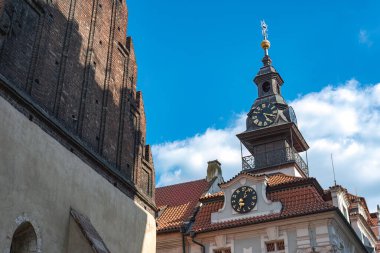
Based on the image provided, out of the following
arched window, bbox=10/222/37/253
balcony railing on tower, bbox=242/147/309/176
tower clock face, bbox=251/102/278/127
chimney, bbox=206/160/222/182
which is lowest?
arched window, bbox=10/222/37/253

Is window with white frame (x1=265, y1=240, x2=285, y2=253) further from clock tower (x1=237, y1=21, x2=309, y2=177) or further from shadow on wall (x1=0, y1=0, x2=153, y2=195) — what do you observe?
clock tower (x1=237, y1=21, x2=309, y2=177)

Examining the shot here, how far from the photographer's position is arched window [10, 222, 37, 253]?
11.2 m

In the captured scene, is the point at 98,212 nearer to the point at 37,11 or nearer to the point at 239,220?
the point at 37,11

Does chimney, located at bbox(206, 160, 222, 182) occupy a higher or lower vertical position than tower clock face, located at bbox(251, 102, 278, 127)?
lower

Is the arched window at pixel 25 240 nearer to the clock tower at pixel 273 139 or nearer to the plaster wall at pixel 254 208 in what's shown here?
the plaster wall at pixel 254 208

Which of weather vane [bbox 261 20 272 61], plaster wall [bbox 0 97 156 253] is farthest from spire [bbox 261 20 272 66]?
plaster wall [bbox 0 97 156 253]

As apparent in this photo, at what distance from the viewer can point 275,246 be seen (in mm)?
21250

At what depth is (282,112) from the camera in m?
33.9

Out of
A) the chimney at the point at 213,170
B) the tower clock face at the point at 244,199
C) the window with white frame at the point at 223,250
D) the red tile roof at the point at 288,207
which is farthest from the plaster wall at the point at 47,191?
the chimney at the point at 213,170

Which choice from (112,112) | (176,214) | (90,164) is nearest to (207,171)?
(176,214)

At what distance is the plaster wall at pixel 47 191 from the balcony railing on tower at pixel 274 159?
17.4 m

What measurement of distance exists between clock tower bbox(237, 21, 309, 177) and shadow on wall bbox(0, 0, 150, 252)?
48.3 feet

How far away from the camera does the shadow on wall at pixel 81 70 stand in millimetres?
12367

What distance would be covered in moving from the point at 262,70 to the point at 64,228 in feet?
89.2
